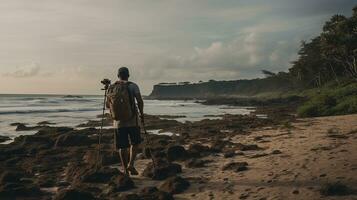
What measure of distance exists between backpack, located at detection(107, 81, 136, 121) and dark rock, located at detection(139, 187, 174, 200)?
1.75 meters

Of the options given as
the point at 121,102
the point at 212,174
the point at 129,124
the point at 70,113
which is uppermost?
the point at 121,102

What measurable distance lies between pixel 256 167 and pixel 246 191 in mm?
1794

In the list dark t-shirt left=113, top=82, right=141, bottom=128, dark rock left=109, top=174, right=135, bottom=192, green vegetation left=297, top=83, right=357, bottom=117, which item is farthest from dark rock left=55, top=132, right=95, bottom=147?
green vegetation left=297, top=83, right=357, bottom=117

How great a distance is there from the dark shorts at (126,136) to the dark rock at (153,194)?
158 cm

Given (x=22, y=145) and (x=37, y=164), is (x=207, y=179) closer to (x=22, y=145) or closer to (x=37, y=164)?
(x=37, y=164)

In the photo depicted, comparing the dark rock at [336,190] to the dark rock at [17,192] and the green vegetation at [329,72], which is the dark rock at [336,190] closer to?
the dark rock at [17,192]

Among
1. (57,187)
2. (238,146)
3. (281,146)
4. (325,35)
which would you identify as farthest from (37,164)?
(325,35)

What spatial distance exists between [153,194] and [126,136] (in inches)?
79.2

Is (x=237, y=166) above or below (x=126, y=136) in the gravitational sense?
below

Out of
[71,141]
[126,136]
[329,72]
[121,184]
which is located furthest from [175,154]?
[329,72]

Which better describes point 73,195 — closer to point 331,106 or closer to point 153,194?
point 153,194

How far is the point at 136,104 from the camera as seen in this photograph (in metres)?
9.12

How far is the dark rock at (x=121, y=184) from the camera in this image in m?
8.04

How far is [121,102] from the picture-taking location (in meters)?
8.73
